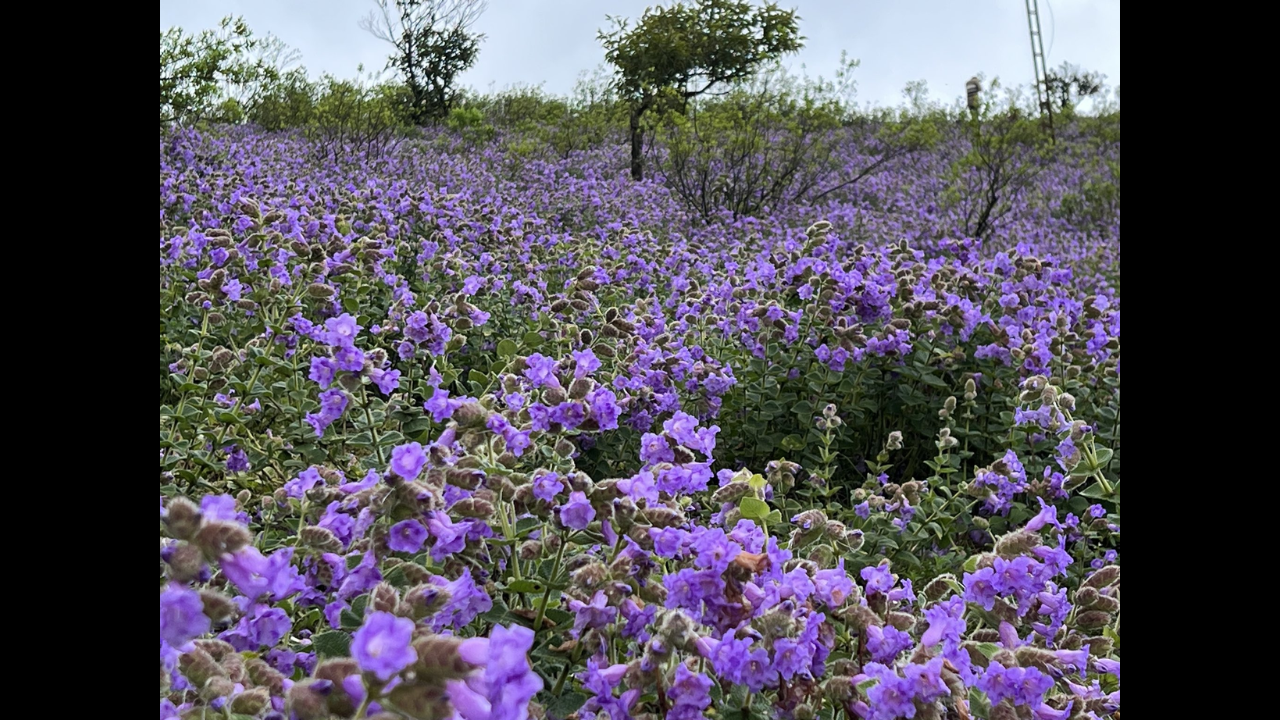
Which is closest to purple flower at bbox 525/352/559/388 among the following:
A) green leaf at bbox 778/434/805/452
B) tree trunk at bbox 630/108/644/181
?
green leaf at bbox 778/434/805/452

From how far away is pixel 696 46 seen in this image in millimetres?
13695

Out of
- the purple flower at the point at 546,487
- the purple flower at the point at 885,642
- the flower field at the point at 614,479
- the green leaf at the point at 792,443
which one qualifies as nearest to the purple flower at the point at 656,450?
the flower field at the point at 614,479

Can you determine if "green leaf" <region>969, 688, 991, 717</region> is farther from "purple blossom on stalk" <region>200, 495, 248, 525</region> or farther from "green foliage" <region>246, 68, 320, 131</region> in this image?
"green foliage" <region>246, 68, 320, 131</region>

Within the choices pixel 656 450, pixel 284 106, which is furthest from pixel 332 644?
pixel 284 106

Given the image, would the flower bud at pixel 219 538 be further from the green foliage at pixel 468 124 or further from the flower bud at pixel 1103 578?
the green foliage at pixel 468 124

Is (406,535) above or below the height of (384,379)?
below

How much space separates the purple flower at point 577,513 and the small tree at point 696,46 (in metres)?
12.8

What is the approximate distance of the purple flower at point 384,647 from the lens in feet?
2.16

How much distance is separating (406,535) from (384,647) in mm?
430

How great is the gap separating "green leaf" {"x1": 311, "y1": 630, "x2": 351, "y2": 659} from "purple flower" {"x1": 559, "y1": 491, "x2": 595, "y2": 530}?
287mm

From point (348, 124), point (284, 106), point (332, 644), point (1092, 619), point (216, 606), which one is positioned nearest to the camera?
point (216, 606)

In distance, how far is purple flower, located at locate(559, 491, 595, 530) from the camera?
117 centimetres

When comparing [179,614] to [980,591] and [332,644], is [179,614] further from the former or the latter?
[980,591]

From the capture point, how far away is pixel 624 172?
36.8 ft
